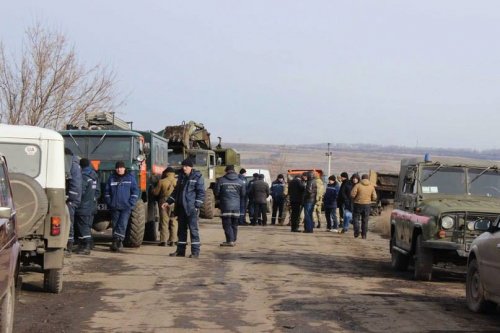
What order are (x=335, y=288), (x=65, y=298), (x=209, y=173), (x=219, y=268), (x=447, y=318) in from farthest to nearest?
(x=209, y=173) < (x=219, y=268) < (x=335, y=288) < (x=65, y=298) < (x=447, y=318)

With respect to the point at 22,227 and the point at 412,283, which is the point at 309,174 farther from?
the point at 22,227

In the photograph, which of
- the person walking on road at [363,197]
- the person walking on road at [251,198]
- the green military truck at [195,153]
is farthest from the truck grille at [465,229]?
the person walking on road at [251,198]

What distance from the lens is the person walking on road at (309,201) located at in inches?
996

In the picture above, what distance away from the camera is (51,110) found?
30.2 m

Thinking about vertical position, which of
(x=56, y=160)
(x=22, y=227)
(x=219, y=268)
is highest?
(x=56, y=160)

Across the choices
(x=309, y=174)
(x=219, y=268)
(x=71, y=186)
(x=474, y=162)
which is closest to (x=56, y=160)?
(x=71, y=186)

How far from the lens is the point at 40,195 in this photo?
10.2 m

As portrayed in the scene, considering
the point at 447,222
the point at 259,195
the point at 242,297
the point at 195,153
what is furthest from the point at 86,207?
the point at 195,153

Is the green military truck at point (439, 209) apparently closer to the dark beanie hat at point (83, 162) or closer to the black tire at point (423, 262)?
the black tire at point (423, 262)

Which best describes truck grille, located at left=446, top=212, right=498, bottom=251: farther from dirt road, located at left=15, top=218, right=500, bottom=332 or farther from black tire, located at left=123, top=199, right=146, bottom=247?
black tire, located at left=123, top=199, right=146, bottom=247

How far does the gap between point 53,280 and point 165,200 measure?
24.7ft

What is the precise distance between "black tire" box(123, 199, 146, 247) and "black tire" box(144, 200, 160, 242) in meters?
1.49

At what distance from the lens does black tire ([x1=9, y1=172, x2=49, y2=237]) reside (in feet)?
33.2

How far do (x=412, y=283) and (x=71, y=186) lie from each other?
6038 millimetres
